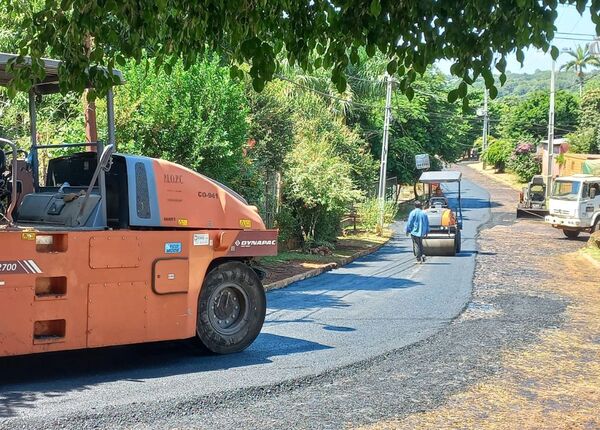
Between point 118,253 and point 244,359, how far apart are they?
6.45 feet

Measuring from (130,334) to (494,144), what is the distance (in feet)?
213

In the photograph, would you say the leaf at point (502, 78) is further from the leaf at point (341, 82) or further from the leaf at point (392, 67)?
the leaf at point (341, 82)

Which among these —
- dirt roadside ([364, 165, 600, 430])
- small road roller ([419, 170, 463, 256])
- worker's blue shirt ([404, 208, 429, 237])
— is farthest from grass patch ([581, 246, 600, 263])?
dirt roadside ([364, 165, 600, 430])

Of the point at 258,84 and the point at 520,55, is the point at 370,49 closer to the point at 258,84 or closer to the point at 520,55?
the point at 258,84

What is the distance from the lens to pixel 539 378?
317 inches

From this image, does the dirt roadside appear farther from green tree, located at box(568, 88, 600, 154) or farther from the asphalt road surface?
green tree, located at box(568, 88, 600, 154)

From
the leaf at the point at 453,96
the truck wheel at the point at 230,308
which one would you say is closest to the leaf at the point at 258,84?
the leaf at the point at 453,96

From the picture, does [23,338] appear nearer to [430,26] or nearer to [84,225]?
[84,225]

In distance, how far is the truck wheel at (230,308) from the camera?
343 inches

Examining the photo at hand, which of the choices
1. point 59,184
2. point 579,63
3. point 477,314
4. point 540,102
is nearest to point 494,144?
point 540,102

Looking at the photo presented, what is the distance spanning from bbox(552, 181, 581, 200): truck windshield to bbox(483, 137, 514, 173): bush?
33248 millimetres

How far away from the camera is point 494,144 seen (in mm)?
69312

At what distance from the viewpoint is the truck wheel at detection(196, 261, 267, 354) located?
8.70 metres

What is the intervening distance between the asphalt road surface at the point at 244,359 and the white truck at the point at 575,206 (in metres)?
16.1
